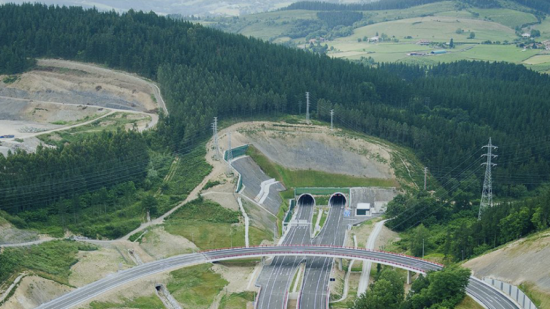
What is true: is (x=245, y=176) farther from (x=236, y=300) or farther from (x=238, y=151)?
(x=236, y=300)

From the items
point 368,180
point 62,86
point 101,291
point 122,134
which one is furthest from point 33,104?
point 101,291

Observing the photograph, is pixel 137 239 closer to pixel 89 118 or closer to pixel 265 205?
pixel 265 205

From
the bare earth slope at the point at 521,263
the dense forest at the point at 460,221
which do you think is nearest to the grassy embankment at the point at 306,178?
the dense forest at the point at 460,221

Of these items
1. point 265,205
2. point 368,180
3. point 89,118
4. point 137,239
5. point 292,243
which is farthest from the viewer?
point 89,118

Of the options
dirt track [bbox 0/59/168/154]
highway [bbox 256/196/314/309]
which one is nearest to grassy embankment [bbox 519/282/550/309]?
highway [bbox 256/196/314/309]

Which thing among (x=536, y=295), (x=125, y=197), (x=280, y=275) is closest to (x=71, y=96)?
(x=125, y=197)

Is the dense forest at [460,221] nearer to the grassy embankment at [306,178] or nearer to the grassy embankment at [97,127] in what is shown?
the grassy embankment at [306,178]
